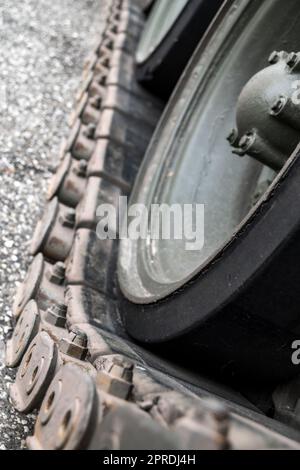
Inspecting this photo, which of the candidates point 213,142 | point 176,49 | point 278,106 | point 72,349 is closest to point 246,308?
point 72,349

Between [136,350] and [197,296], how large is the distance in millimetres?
158

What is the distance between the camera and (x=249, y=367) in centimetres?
111

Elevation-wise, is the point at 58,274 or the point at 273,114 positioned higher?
the point at 273,114

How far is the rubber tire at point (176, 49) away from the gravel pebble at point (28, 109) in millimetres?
245

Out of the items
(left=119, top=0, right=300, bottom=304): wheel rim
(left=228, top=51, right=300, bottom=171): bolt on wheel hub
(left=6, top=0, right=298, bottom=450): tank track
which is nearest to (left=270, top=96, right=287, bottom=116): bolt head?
(left=228, top=51, right=300, bottom=171): bolt on wheel hub

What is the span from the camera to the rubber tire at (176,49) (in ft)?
5.64

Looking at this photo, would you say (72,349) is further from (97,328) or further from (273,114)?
(273,114)

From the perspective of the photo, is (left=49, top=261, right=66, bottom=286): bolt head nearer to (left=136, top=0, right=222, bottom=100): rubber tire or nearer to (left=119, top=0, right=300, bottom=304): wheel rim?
(left=119, top=0, right=300, bottom=304): wheel rim

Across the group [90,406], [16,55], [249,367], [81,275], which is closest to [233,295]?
[249,367]

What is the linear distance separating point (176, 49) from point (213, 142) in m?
0.50

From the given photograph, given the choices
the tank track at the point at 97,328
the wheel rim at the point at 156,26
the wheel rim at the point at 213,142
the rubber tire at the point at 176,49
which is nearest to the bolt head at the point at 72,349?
the tank track at the point at 97,328

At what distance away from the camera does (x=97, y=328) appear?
1.14 meters

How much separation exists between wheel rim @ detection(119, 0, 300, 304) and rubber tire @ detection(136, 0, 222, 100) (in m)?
0.31

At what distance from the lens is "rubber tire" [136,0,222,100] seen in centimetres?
172
